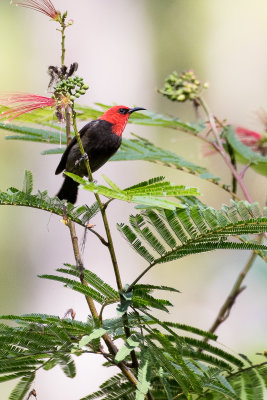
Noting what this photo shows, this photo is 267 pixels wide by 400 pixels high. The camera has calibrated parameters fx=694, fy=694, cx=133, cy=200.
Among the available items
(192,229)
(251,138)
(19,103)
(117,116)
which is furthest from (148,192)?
(251,138)

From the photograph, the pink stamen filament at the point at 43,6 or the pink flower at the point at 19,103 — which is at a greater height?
the pink stamen filament at the point at 43,6

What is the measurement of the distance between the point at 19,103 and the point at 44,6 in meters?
0.21

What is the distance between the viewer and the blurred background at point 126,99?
606 centimetres

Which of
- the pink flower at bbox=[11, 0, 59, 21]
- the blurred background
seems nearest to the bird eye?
the pink flower at bbox=[11, 0, 59, 21]

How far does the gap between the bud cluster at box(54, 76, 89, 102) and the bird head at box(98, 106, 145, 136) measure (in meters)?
0.65

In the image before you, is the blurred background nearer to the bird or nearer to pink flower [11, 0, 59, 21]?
the bird

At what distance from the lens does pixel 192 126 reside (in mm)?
2254

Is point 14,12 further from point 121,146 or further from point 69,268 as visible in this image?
point 69,268

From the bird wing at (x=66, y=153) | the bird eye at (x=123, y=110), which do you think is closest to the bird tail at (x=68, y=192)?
the bird wing at (x=66, y=153)

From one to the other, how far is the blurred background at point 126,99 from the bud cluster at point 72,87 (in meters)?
2.97

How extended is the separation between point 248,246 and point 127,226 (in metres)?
0.24

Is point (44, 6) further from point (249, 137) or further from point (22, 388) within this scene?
point (249, 137)

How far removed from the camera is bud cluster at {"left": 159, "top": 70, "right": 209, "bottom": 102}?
229cm

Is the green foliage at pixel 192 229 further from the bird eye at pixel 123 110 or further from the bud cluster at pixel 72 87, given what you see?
the bird eye at pixel 123 110
